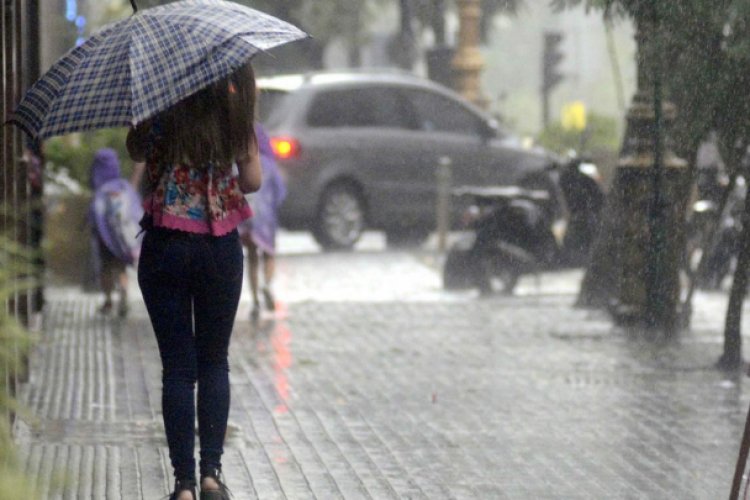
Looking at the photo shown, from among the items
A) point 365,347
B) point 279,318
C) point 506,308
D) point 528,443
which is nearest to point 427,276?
point 506,308

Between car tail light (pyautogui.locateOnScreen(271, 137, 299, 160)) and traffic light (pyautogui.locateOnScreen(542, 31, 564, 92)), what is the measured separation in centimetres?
1075

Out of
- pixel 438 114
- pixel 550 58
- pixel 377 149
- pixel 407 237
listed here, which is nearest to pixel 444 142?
pixel 438 114

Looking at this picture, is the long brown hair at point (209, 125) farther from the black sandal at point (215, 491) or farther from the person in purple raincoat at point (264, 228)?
the person in purple raincoat at point (264, 228)

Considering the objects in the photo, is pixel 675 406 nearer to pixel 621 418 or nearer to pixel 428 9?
pixel 621 418

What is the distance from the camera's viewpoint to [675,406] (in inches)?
336

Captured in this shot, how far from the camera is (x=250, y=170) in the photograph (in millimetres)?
5605

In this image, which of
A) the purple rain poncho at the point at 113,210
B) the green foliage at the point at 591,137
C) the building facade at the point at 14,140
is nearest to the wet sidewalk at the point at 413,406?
the purple rain poncho at the point at 113,210

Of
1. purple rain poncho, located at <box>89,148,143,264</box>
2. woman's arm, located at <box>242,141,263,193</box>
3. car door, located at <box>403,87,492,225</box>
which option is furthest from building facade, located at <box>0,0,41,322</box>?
car door, located at <box>403,87,492,225</box>

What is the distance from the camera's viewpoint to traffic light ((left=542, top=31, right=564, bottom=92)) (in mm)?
29266

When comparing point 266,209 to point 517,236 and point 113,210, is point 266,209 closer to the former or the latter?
point 113,210

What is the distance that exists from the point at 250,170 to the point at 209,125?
217 mm

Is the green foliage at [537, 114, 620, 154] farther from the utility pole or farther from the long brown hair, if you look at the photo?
the long brown hair

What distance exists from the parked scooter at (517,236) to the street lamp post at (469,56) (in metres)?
11.4

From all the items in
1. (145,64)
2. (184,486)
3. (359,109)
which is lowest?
(184,486)
